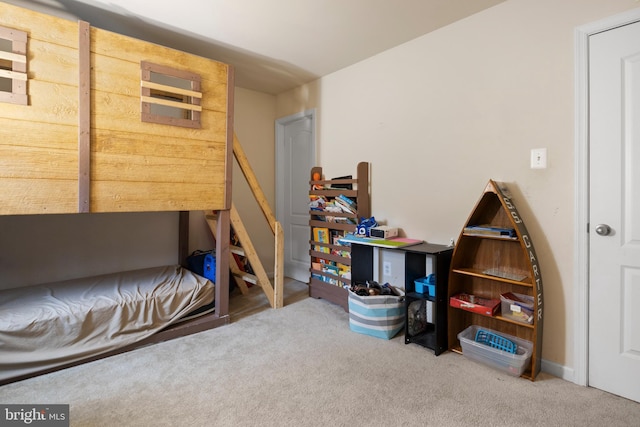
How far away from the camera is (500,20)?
2232 mm

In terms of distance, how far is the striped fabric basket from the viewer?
2.49 meters

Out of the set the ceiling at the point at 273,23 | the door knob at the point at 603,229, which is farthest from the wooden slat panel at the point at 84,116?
the door knob at the point at 603,229

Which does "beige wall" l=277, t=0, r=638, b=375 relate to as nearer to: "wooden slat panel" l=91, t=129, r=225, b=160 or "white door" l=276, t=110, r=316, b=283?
"white door" l=276, t=110, r=316, b=283

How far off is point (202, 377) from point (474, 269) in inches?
75.1

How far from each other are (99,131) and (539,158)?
2780 millimetres

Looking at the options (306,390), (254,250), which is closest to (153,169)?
(254,250)

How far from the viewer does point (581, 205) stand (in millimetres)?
1905

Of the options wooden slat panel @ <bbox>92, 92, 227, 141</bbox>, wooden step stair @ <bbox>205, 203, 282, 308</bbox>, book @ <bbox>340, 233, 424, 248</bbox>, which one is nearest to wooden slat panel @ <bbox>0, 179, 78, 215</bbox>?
wooden slat panel @ <bbox>92, 92, 227, 141</bbox>

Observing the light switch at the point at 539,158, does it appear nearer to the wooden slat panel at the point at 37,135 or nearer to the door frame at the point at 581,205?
the door frame at the point at 581,205

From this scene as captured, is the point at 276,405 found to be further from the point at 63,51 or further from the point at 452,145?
the point at 63,51

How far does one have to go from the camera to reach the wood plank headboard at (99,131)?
1.87 metres

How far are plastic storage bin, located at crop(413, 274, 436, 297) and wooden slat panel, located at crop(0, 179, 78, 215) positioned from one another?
233 centimetres

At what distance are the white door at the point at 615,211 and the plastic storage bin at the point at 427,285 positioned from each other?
87 centimetres

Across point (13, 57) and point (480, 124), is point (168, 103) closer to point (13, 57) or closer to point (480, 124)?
point (13, 57)
